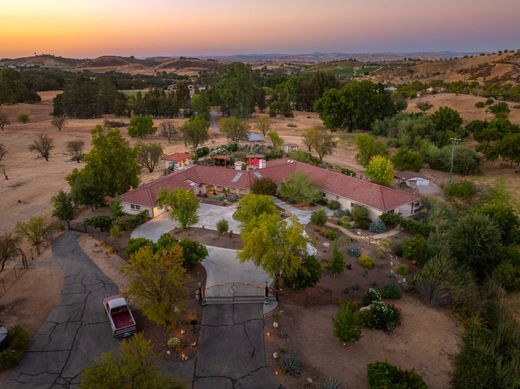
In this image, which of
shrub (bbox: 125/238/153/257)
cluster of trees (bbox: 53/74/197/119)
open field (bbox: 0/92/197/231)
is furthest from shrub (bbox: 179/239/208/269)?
cluster of trees (bbox: 53/74/197/119)

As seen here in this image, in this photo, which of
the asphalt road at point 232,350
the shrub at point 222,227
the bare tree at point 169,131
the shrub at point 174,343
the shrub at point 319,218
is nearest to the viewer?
the asphalt road at point 232,350

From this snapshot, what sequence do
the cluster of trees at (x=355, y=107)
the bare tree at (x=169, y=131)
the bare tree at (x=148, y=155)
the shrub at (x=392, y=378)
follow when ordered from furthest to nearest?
the cluster of trees at (x=355, y=107) → the bare tree at (x=169, y=131) → the bare tree at (x=148, y=155) → the shrub at (x=392, y=378)

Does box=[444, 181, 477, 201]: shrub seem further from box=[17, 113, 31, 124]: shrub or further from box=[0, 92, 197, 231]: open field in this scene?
box=[17, 113, 31, 124]: shrub

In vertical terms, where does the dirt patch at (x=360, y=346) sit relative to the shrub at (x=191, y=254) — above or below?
below

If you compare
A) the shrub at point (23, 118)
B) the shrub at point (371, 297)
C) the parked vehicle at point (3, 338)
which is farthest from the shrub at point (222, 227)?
the shrub at point (23, 118)

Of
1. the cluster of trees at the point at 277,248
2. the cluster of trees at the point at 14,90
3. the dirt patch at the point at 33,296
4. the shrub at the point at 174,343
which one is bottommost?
the dirt patch at the point at 33,296

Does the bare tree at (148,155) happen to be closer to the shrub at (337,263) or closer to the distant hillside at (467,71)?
the shrub at (337,263)

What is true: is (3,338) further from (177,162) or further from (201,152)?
(201,152)

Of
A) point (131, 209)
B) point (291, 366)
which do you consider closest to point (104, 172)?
point (131, 209)
